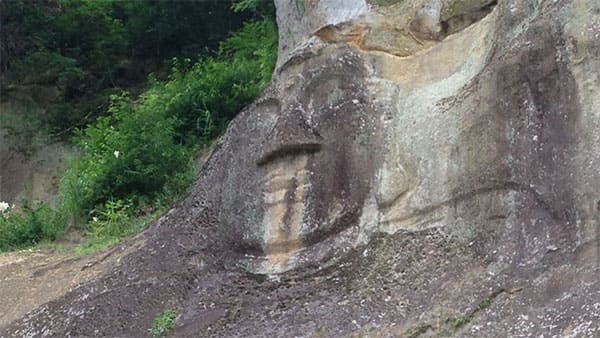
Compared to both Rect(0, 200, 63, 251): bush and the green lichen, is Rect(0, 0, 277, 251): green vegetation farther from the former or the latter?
the green lichen

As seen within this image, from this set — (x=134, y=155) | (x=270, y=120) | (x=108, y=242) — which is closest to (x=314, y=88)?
(x=270, y=120)

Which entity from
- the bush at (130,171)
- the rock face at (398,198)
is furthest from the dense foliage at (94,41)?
the rock face at (398,198)

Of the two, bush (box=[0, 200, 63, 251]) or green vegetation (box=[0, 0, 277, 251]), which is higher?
green vegetation (box=[0, 0, 277, 251])

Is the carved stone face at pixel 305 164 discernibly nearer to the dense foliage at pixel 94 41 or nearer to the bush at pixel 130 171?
the bush at pixel 130 171

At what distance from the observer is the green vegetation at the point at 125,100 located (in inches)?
561

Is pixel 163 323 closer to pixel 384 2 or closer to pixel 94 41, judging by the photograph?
pixel 384 2

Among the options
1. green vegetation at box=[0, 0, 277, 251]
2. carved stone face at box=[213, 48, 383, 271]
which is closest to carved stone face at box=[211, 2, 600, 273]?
carved stone face at box=[213, 48, 383, 271]

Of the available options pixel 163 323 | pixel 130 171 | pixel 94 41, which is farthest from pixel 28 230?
pixel 94 41

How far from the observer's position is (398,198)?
9.55 meters

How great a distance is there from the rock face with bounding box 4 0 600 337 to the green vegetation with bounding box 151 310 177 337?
7cm

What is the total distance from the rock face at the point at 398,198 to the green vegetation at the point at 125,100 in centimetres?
178

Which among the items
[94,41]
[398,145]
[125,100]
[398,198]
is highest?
[94,41]

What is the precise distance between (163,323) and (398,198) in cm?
201

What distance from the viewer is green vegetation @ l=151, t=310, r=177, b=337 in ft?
32.0
